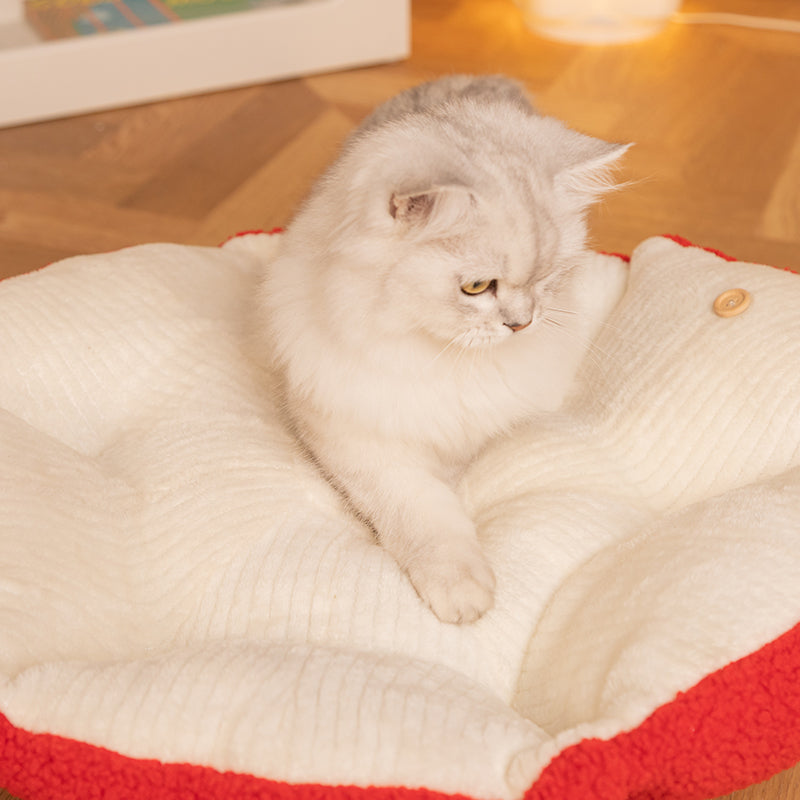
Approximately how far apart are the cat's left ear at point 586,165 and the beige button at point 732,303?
0.30 metres

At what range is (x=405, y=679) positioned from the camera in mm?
945

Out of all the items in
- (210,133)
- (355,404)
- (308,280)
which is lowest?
(210,133)

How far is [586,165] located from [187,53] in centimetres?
192

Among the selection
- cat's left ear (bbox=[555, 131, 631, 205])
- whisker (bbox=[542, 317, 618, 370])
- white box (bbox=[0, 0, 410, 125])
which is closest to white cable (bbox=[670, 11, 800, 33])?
white box (bbox=[0, 0, 410, 125])

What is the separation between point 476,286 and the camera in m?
1.00

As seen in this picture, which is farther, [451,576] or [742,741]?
[451,576]

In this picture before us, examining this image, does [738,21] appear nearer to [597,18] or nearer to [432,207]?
[597,18]

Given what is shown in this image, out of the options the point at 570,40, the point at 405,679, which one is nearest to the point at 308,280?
the point at 405,679

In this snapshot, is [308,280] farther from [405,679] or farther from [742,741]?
[742,741]

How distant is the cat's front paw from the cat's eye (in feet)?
0.94

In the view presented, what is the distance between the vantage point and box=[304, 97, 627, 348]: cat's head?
955 mm

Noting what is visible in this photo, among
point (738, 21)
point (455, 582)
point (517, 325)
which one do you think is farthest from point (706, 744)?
point (738, 21)

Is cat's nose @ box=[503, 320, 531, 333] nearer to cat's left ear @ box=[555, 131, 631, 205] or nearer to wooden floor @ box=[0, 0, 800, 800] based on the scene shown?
cat's left ear @ box=[555, 131, 631, 205]

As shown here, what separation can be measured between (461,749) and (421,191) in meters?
0.50
